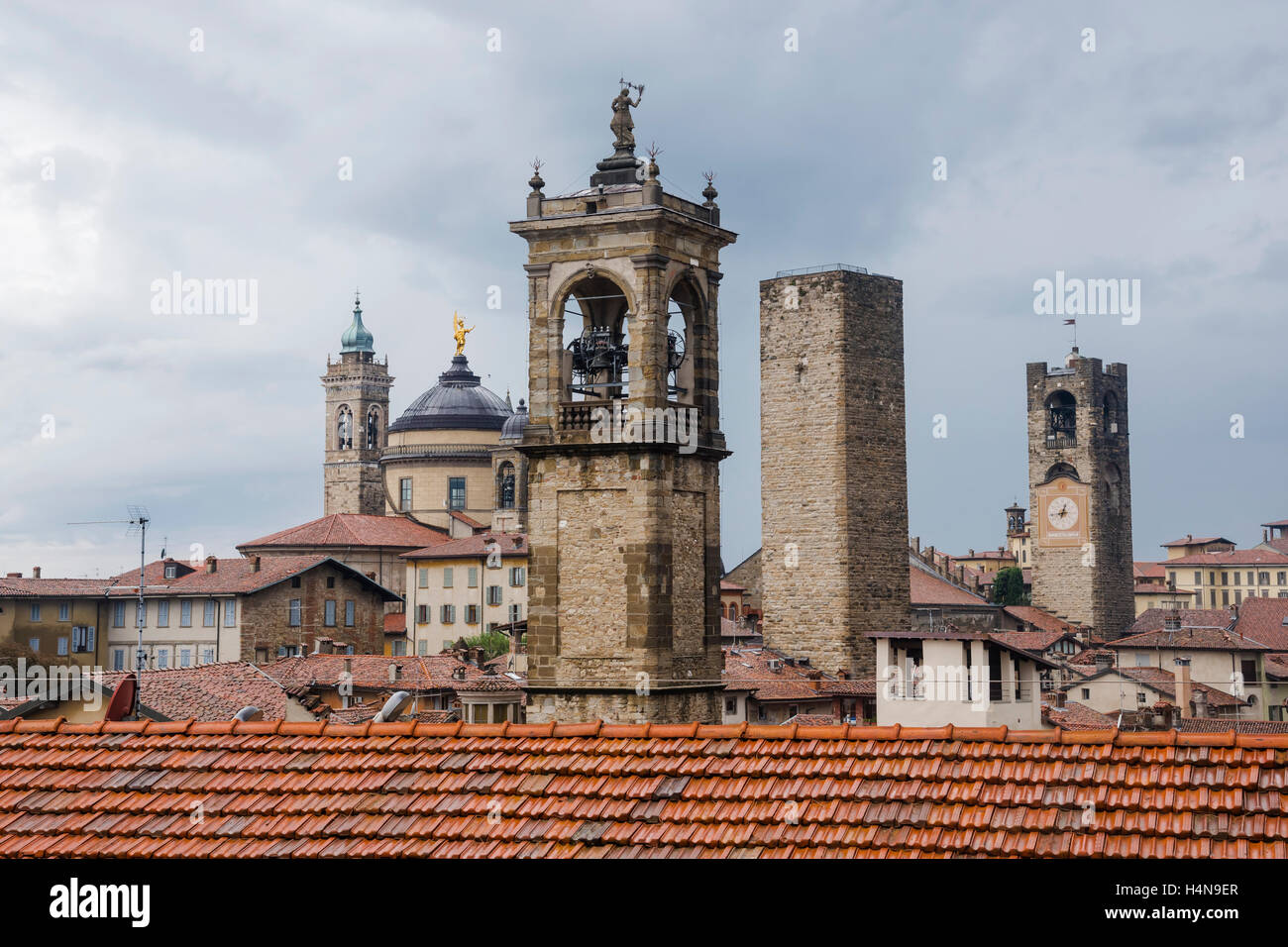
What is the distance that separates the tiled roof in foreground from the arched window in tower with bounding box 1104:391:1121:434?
93511 millimetres

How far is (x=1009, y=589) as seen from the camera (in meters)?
114

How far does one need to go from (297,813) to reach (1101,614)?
91240 millimetres

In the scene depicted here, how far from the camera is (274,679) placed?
45.4 m

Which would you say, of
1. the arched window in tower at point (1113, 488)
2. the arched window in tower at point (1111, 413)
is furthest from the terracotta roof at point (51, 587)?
the arched window in tower at point (1111, 413)

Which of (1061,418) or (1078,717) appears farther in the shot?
(1061,418)

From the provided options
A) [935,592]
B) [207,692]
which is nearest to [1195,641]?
[935,592]

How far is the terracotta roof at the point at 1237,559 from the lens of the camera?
502 feet

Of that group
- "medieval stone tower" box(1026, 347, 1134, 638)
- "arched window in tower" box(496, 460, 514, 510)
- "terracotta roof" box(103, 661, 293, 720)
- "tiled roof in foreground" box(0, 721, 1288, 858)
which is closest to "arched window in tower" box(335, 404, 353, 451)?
"arched window in tower" box(496, 460, 514, 510)

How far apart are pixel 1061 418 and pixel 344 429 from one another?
50.0m

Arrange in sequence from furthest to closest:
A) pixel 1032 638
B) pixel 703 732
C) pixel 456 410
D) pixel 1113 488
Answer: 1. pixel 456 410
2. pixel 1113 488
3. pixel 1032 638
4. pixel 703 732

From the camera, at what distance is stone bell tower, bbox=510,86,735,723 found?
2561cm

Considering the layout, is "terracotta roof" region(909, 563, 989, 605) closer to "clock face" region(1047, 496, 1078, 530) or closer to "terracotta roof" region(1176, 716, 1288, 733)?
"clock face" region(1047, 496, 1078, 530)

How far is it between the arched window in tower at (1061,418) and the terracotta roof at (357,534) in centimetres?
3541

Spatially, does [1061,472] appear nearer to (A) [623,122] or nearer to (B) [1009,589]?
(B) [1009,589]
